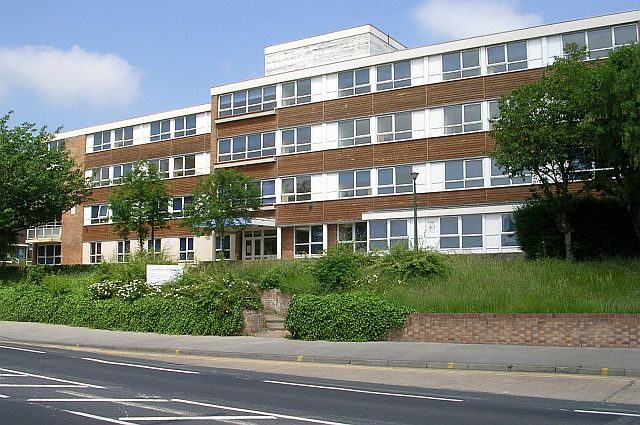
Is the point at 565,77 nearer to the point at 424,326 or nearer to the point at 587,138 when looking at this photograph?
the point at 587,138

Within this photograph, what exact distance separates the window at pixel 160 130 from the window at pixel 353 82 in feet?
51.6

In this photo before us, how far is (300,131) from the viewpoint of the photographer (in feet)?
142

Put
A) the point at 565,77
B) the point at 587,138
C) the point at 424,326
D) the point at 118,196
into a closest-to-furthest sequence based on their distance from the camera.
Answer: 1. the point at 424,326
2. the point at 587,138
3. the point at 565,77
4. the point at 118,196

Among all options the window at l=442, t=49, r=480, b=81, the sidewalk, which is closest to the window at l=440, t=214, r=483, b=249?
A: the window at l=442, t=49, r=480, b=81

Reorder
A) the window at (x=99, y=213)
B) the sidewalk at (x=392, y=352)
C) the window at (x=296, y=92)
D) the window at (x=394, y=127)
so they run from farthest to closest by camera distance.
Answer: the window at (x=99, y=213)
the window at (x=296, y=92)
the window at (x=394, y=127)
the sidewalk at (x=392, y=352)

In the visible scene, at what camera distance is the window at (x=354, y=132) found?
134 ft

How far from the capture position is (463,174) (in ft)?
123

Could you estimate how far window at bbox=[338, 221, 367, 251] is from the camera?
131ft

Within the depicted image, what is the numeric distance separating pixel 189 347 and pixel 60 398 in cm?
882

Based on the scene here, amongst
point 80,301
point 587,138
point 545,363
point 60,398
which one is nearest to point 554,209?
point 587,138

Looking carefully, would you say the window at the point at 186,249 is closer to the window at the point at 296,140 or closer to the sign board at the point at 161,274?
the window at the point at 296,140

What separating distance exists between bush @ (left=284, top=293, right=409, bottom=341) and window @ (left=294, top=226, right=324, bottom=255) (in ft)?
68.4

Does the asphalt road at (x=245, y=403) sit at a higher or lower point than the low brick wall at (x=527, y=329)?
lower

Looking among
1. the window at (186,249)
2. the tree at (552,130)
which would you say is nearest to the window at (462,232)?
the tree at (552,130)
